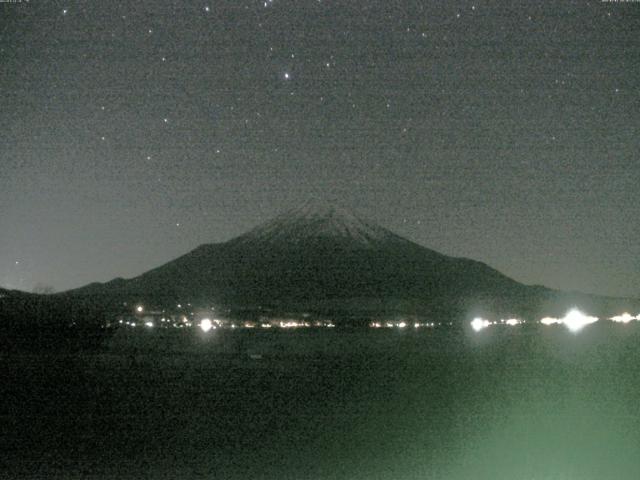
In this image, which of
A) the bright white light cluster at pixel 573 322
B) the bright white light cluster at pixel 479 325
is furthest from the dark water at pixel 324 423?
the bright white light cluster at pixel 479 325

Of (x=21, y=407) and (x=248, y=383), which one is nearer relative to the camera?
(x=21, y=407)

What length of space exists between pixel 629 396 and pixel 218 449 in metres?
9.10

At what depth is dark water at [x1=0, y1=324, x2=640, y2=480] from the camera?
1114cm

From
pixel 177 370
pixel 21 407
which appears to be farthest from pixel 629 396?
pixel 177 370

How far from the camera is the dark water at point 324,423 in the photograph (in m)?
11.1

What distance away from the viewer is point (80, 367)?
28.8 meters

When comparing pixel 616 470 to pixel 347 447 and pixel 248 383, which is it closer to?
pixel 347 447

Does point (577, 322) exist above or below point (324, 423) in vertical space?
above

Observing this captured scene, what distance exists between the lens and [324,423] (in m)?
15.0

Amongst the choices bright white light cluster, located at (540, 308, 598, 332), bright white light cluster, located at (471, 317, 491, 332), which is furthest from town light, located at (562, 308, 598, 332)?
bright white light cluster, located at (471, 317, 491, 332)

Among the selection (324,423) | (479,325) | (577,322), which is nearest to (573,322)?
(577,322)

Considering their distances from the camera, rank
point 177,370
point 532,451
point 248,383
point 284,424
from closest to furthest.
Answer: point 532,451
point 284,424
point 248,383
point 177,370

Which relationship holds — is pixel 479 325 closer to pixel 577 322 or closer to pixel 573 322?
pixel 573 322

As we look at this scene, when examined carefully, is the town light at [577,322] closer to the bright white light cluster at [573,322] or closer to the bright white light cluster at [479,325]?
the bright white light cluster at [573,322]
